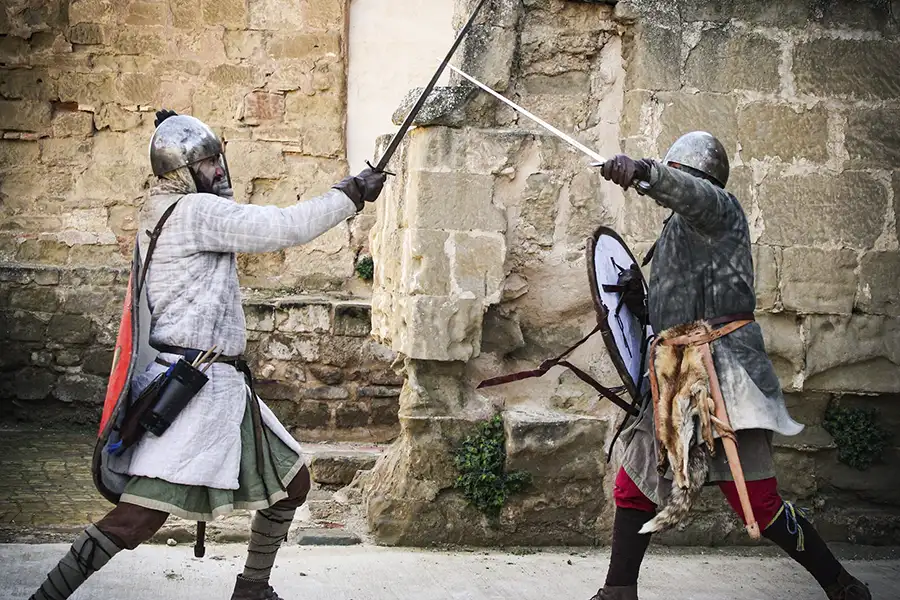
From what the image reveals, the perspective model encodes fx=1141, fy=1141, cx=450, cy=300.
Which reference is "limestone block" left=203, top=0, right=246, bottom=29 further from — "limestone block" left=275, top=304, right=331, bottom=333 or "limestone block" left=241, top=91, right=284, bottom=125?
"limestone block" left=275, top=304, right=331, bottom=333

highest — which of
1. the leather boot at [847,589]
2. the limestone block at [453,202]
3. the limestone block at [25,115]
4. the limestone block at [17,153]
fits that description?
the limestone block at [25,115]

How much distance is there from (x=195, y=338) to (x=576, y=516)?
216 cm

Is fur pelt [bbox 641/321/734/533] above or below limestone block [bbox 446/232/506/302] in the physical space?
below

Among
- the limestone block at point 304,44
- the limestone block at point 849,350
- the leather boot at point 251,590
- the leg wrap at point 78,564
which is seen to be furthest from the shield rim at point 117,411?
the limestone block at point 304,44

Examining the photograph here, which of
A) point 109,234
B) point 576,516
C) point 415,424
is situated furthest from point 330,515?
point 109,234

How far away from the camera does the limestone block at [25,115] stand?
9211mm

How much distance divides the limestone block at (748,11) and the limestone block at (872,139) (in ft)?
1.65

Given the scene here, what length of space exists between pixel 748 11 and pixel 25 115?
6.32 metres

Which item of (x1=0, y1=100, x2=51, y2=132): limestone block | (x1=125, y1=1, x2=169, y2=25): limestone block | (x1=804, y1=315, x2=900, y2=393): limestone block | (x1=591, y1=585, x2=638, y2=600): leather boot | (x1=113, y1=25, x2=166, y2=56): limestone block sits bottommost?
(x1=591, y1=585, x2=638, y2=600): leather boot

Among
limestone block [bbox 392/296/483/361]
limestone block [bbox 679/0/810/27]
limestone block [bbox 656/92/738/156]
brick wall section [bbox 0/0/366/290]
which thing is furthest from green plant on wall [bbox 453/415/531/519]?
brick wall section [bbox 0/0/366/290]

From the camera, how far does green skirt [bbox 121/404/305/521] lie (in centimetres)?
344

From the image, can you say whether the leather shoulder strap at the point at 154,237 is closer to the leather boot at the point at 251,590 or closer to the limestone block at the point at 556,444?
the leather boot at the point at 251,590

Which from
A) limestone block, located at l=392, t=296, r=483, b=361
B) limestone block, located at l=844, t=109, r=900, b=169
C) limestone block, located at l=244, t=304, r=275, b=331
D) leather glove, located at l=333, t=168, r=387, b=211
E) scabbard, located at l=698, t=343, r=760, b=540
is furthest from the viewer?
limestone block, located at l=244, t=304, r=275, b=331

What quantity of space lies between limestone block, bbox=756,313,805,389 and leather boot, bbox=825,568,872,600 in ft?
4.82
